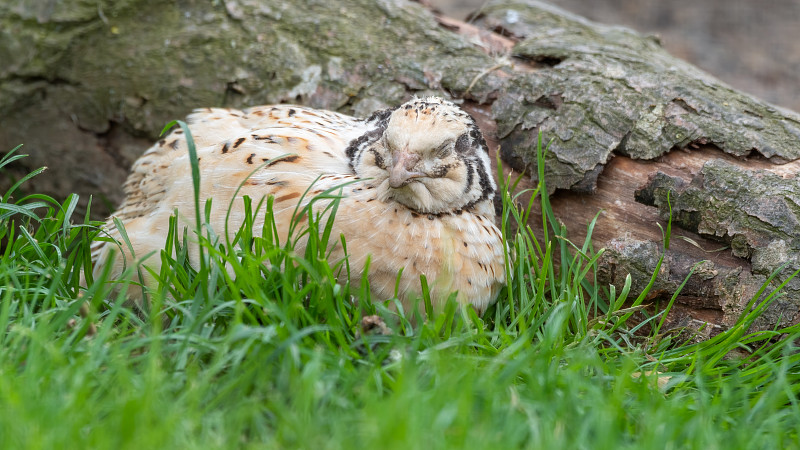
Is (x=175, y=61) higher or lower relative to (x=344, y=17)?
lower

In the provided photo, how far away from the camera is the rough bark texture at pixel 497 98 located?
4.04 m

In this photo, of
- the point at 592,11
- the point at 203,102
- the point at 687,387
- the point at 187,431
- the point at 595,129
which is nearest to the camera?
the point at 187,431

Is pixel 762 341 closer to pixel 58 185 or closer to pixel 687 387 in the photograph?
pixel 687 387

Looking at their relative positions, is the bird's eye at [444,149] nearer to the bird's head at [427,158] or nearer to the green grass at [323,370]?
the bird's head at [427,158]

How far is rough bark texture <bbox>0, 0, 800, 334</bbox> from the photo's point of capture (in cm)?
404

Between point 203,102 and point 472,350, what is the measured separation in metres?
2.87

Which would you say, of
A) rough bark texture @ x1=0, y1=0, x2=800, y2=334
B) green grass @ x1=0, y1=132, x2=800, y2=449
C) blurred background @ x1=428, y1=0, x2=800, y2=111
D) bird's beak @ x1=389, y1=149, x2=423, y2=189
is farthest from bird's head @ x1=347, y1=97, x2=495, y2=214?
blurred background @ x1=428, y1=0, x2=800, y2=111

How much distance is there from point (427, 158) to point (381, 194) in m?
0.27

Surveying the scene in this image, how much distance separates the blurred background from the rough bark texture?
3542mm

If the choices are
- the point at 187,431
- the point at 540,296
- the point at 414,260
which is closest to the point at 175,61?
the point at 414,260

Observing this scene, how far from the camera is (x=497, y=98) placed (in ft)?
15.4

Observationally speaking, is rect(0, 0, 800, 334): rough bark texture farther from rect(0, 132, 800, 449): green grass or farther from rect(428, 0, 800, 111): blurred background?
rect(428, 0, 800, 111): blurred background

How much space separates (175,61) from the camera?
5.28 metres

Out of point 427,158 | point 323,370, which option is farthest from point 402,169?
point 323,370
